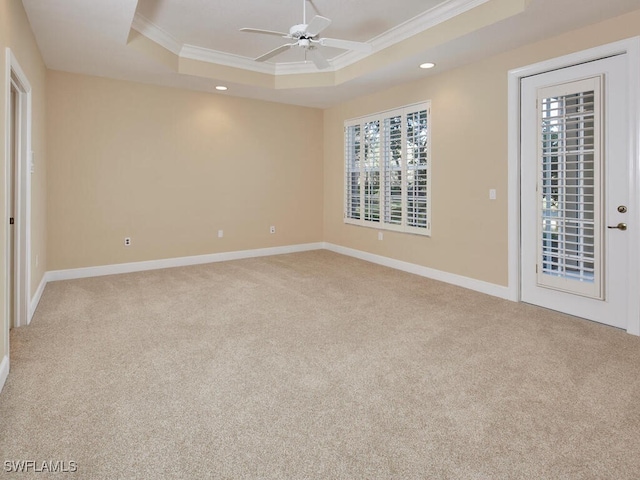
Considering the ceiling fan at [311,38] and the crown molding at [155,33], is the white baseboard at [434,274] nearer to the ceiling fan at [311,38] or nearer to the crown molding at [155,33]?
the ceiling fan at [311,38]

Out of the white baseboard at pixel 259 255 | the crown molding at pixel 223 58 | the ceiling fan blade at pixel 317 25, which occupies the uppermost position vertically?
the crown molding at pixel 223 58

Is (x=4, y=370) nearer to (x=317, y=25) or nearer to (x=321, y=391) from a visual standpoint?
(x=321, y=391)

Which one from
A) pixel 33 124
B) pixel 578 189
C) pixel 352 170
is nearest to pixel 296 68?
pixel 352 170

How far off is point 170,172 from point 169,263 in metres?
1.32

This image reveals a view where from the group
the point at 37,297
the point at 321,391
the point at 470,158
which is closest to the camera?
the point at 321,391

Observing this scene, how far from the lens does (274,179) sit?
6715 millimetres

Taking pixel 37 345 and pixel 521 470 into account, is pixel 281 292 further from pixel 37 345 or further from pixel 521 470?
pixel 521 470

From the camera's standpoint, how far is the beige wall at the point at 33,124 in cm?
249

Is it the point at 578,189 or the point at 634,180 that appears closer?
the point at 634,180

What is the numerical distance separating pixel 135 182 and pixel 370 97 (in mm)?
3614

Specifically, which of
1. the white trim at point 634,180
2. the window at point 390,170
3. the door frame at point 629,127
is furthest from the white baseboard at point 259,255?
the white trim at point 634,180

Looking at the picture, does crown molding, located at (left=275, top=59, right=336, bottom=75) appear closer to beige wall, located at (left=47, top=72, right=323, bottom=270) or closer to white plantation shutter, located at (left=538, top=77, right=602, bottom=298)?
beige wall, located at (left=47, top=72, right=323, bottom=270)

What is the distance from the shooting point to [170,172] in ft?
18.7
